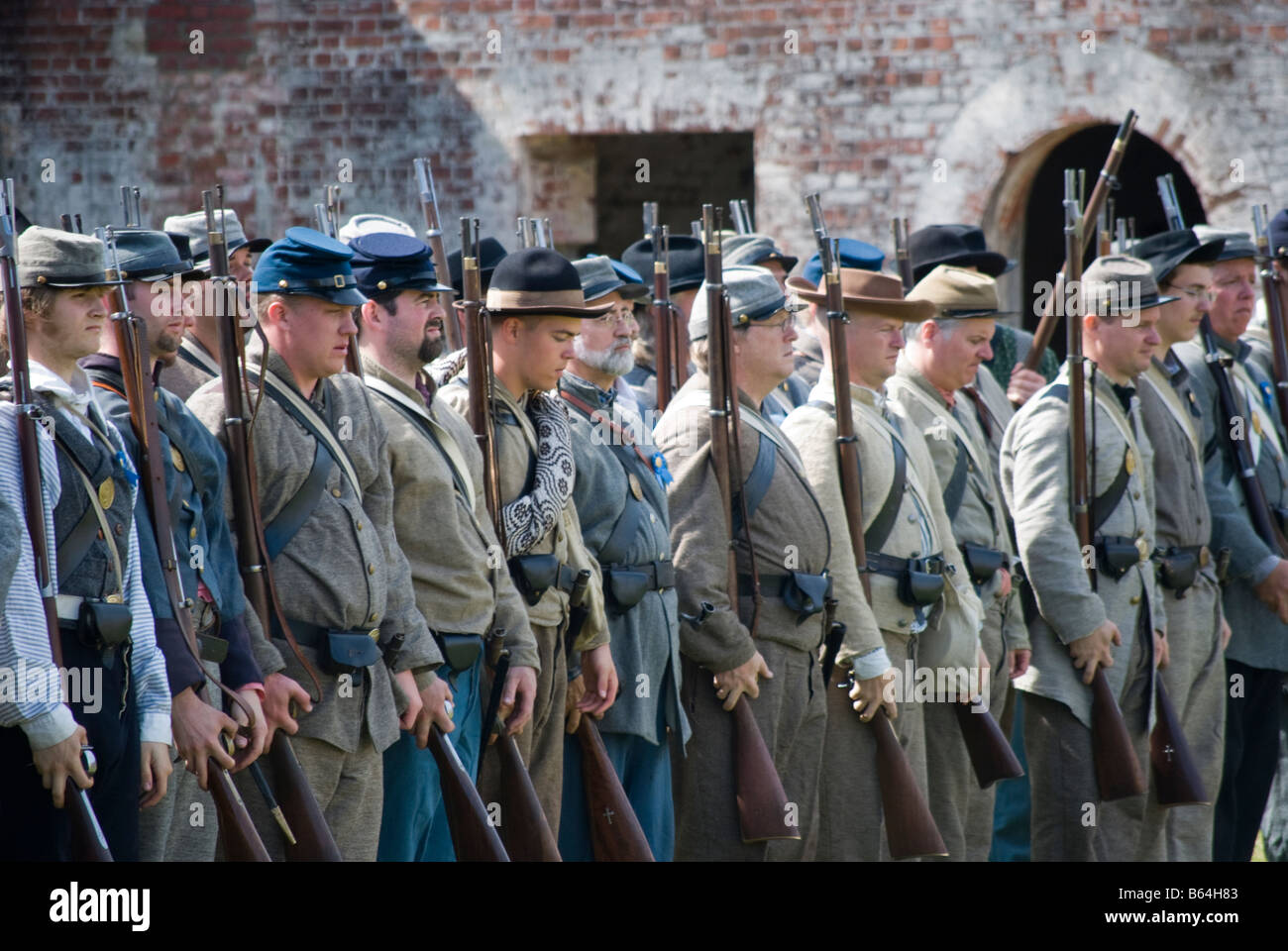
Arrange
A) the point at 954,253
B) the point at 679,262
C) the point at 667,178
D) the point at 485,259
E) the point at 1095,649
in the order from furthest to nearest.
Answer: the point at 667,178 → the point at 954,253 → the point at 679,262 → the point at 1095,649 → the point at 485,259

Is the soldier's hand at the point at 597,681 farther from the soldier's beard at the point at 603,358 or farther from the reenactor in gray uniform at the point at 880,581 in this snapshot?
the soldier's beard at the point at 603,358

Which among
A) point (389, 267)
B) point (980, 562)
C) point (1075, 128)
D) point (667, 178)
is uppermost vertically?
point (1075, 128)

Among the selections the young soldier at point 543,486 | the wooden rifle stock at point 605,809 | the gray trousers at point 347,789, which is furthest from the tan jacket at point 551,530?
the gray trousers at point 347,789

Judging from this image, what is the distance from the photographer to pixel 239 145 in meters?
12.3

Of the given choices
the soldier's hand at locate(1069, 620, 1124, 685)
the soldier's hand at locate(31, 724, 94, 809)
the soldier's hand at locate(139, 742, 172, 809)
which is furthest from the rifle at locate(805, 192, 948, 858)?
the soldier's hand at locate(31, 724, 94, 809)

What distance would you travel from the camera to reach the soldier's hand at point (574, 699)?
5535 mm

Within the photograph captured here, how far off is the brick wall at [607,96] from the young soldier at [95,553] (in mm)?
8112

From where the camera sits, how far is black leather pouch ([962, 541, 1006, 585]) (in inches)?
262

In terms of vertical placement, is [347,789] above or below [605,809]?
above

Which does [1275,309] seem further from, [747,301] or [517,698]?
[517,698]

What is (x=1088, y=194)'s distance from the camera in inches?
556

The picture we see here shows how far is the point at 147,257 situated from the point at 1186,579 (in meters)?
3.92

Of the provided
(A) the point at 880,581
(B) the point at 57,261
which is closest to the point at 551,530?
(A) the point at 880,581

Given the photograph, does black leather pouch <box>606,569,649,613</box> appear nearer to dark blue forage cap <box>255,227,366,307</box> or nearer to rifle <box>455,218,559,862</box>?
rifle <box>455,218,559,862</box>
